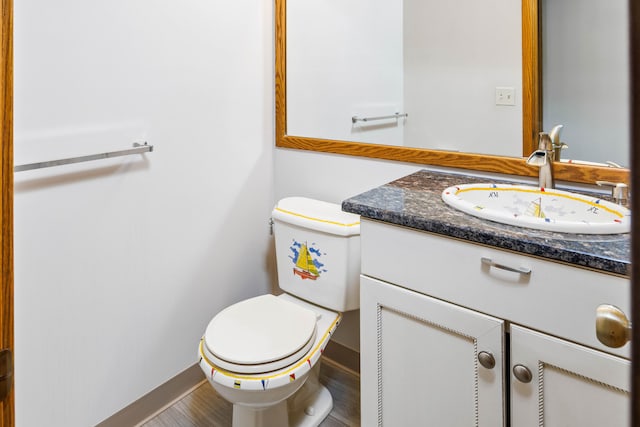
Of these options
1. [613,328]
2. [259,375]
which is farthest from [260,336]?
[613,328]

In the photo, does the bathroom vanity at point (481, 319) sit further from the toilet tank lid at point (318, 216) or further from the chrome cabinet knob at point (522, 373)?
the toilet tank lid at point (318, 216)

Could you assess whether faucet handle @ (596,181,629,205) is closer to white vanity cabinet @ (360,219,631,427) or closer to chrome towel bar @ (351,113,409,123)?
white vanity cabinet @ (360,219,631,427)

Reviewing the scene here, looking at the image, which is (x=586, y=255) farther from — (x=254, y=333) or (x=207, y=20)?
(x=207, y=20)

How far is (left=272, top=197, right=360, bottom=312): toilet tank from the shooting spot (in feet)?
5.03

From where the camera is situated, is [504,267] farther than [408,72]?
No

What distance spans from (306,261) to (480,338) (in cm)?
74

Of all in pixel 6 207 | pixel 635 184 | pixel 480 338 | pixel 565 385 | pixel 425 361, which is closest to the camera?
pixel 635 184

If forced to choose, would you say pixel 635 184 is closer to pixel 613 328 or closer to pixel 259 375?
pixel 613 328

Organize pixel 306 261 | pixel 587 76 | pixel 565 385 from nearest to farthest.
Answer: pixel 565 385, pixel 587 76, pixel 306 261

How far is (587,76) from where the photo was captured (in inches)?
50.1

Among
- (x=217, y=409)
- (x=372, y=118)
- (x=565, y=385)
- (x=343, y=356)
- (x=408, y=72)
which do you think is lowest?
(x=217, y=409)

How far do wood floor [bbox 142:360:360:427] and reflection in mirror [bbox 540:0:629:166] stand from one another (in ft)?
3.92

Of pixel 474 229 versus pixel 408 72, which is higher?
pixel 408 72

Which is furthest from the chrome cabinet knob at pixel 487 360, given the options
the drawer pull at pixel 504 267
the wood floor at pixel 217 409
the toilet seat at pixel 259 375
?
the wood floor at pixel 217 409
